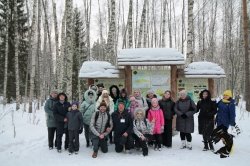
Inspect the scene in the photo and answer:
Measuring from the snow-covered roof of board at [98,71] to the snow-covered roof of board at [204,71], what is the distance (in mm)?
2570

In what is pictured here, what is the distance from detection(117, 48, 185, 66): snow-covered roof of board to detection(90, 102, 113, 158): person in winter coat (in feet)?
8.33

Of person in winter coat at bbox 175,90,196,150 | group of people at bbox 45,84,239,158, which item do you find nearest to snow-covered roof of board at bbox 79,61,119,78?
group of people at bbox 45,84,239,158

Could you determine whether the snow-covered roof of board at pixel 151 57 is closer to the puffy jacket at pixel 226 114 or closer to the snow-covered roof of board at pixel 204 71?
the snow-covered roof of board at pixel 204 71

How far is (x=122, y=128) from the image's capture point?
8625 millimetres

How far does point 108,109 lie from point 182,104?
216 centimetres

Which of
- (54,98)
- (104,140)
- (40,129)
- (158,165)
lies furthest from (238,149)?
(40,129)

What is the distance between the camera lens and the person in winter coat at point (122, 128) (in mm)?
8477

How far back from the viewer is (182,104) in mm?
8984

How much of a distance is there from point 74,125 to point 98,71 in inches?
115

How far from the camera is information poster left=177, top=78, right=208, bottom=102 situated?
11.0 metres

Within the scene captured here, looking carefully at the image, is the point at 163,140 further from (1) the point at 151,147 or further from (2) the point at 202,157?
(2) the point at 202,157

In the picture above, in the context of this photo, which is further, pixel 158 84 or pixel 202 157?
pixel 158 84

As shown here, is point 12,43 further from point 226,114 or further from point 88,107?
→ point 226,114

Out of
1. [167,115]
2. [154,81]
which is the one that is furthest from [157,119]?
[154,81]
